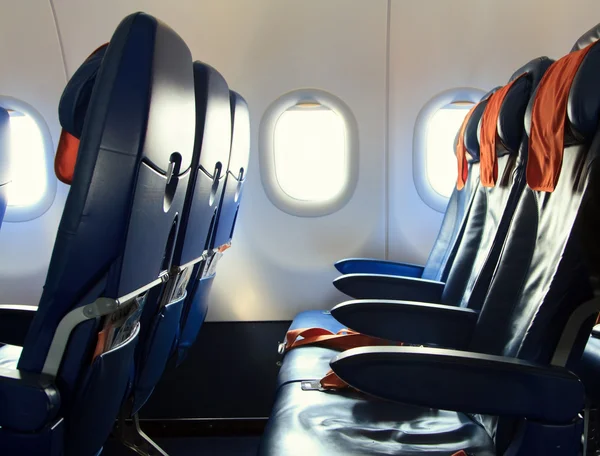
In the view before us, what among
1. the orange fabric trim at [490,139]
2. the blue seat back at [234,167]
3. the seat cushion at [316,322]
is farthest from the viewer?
the seat cushion at [316,322]

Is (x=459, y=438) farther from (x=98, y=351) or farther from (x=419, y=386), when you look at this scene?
(x=98, y=351)

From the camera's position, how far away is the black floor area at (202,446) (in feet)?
8.65

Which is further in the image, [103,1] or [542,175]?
[103,1]

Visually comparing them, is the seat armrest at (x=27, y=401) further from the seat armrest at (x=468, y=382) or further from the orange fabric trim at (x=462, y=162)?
the orange fabric trim at (x=462, y=162)

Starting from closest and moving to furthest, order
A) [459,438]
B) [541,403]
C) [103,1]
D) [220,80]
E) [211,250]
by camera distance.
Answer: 1. [541,403]
2. [459,438]
3. [220,80]
4. [211,250]
5. [103,1]

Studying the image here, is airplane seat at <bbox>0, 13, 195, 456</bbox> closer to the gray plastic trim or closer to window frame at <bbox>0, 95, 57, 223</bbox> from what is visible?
the gray plastic trim

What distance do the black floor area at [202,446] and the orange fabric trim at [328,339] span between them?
80 centimetres

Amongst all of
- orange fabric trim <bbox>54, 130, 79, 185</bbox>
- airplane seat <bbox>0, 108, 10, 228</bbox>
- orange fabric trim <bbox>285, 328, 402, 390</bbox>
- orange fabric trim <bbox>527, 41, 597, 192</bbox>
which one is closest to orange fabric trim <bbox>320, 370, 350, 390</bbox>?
orange fabric trim <bbox>285, 328, 402, 390</bbox>

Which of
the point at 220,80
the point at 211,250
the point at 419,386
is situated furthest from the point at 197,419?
the point at 419,386

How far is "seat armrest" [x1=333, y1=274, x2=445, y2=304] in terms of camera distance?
224cm

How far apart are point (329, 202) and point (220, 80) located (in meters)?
1.43

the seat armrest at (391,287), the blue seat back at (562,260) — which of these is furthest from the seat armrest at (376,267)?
the blue seat back at (562,260)

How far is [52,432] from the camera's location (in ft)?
3.46

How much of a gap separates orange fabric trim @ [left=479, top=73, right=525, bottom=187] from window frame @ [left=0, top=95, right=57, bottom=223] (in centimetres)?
224
